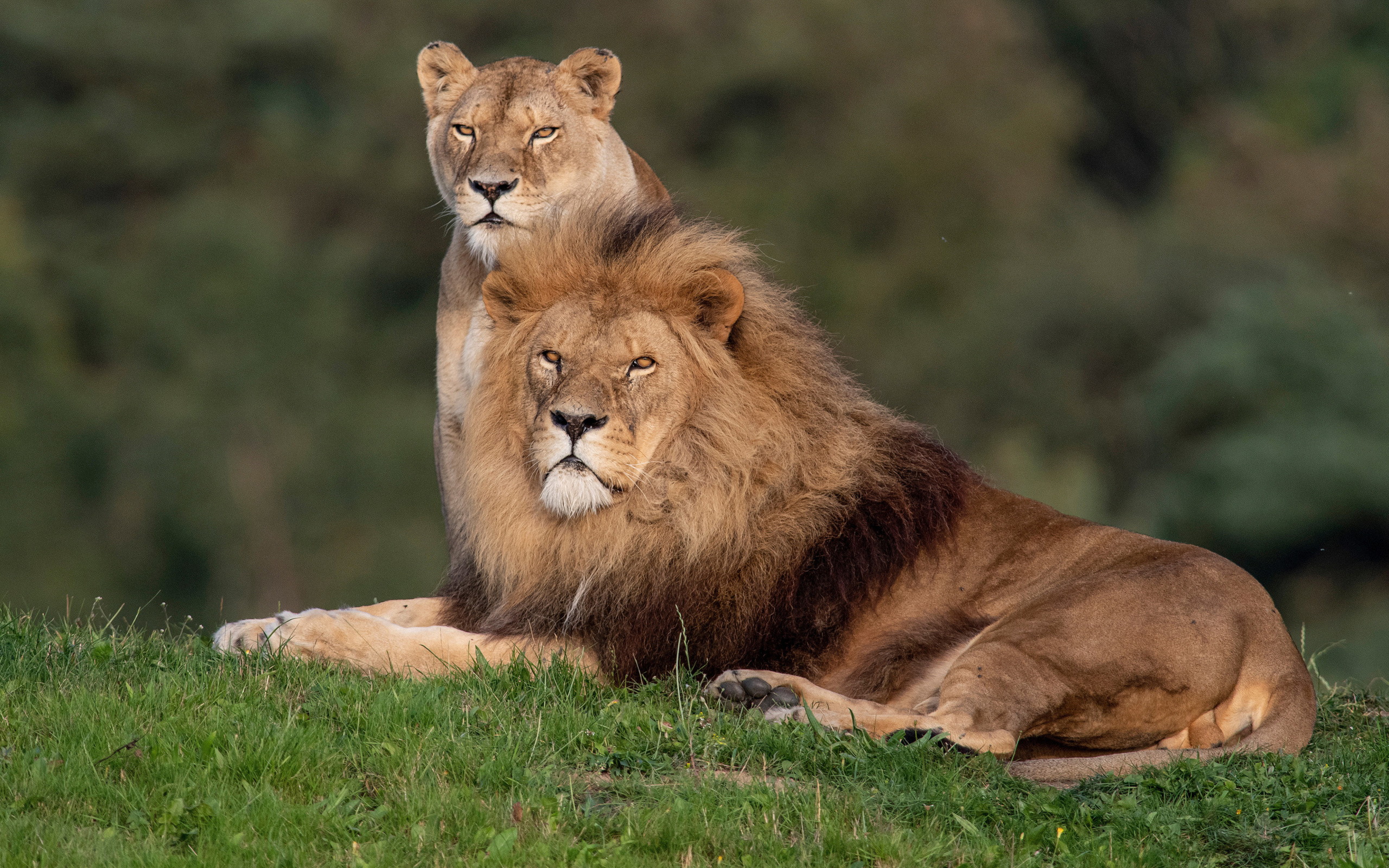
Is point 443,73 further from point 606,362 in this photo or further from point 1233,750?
point 1233,750

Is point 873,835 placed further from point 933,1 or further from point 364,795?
point 933,1

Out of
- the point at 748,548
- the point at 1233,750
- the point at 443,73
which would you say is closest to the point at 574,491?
the point at 748,548

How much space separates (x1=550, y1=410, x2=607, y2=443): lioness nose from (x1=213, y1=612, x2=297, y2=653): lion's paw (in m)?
1.10

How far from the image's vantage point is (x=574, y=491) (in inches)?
199

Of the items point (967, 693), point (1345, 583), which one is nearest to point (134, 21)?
point (1345, 583)

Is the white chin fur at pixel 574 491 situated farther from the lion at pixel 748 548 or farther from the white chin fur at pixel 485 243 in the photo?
the white chin fur at pixel 485 243

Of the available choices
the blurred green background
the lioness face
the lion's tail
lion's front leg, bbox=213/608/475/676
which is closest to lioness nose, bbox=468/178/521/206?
the lioness face

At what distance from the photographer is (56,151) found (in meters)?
29.6

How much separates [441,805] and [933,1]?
36.8 m

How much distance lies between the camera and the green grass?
3807mm

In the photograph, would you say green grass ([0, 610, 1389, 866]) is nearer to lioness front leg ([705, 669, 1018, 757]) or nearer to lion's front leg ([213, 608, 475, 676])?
lioness front leg ([705, 669, 1018, 757])

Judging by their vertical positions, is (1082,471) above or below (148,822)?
below

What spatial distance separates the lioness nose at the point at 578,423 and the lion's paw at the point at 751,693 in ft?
2.63

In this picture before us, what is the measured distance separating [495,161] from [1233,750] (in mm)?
3779
